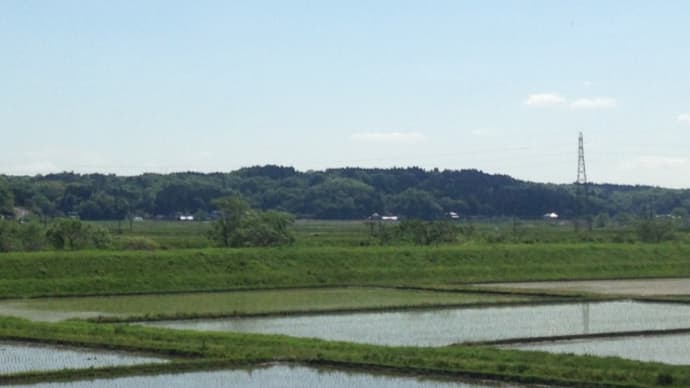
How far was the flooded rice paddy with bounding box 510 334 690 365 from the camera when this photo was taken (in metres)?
21.5

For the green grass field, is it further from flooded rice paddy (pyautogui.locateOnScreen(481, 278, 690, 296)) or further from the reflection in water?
the reflection in water

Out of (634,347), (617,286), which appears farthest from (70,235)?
(634,347)

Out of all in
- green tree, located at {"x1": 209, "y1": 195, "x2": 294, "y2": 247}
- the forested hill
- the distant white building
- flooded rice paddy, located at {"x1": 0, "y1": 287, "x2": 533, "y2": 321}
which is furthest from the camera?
the distant white building

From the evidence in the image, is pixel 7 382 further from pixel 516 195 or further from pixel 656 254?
pixel 516 195

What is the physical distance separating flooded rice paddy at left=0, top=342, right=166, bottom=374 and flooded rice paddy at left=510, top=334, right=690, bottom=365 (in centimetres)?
803

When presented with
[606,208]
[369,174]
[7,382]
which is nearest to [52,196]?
[369,174]

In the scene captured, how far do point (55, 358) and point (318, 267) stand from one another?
22.4 metres

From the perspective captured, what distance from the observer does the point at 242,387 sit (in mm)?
17844

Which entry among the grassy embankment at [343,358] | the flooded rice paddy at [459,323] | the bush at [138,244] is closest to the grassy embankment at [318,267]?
the bush at [138,244]

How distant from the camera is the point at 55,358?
70.5 ft

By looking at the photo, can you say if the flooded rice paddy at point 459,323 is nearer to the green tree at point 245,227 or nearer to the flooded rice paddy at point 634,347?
the flooded rice paddy at point 634,347

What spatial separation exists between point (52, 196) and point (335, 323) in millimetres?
99744

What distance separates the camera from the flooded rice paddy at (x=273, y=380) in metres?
18.1

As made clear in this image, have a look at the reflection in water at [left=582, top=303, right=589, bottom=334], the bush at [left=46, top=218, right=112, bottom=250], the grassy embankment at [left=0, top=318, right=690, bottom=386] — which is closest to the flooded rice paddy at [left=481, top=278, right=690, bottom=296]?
the reflection in water at [left=582, top=303, right=589, bottom=334]
